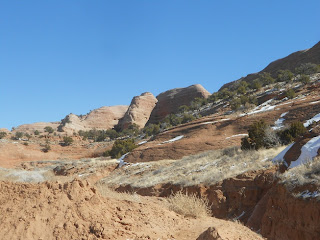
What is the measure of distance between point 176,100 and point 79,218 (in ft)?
233

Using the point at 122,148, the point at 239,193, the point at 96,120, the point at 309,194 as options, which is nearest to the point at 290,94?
the point at 122,148

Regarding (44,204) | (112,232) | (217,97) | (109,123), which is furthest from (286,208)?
(109,123)

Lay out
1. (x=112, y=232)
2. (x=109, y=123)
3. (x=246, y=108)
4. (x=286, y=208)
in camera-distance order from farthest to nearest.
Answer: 1. (x=109, y=123)
2. (x=246, y=108)
3. (x=286, y=208)
4. (x=112, y=232)

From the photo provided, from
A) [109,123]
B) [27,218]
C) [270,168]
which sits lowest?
[270,168]

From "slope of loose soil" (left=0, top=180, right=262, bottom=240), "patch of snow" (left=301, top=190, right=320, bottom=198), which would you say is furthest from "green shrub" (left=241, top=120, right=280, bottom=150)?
"slope of loose soil" (left=0, top=180, right=262, bottom=240)

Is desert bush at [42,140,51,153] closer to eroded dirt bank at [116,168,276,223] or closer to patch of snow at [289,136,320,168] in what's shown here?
eroded dirt bank at [116,168,276,223]

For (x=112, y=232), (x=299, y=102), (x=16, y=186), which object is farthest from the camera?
(x=299, y=102)

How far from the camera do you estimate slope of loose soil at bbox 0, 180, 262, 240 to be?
15.3 feet

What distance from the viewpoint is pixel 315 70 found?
4284 cm

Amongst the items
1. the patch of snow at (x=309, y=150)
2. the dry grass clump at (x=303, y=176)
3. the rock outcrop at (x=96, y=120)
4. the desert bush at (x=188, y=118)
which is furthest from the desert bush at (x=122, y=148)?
the rock outcrop at (x=96, y=120)

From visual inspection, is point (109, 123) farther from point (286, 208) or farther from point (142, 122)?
point (286, 208)

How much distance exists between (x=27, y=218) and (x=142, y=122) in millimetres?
74088

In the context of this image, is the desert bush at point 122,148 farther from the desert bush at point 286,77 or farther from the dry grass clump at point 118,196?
the dry grass clump at point 118,196

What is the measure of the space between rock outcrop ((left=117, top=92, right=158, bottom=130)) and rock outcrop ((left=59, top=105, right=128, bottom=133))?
6627mm
